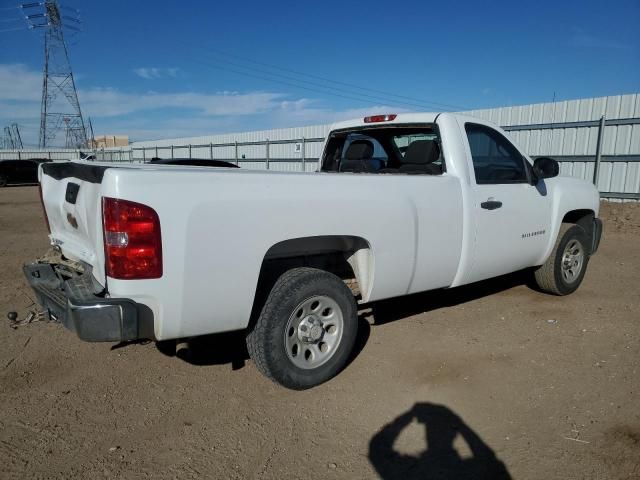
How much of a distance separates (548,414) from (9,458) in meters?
3.21

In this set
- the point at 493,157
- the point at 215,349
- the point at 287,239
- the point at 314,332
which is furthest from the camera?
the point at 493,157

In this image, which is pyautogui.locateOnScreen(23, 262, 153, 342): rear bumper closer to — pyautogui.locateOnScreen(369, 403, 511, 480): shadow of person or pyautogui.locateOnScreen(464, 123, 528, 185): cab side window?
pyautogui.locateOnScreen(369, 403, 511, 480): shadow of person

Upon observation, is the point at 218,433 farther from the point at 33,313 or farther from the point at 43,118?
the point at 43,118

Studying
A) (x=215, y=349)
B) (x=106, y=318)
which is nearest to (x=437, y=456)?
(x=106, y=318)

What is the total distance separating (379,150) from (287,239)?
2.82 metres

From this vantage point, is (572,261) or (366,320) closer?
(366,320)

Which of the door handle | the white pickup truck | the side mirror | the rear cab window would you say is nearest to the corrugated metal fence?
the rear cab window

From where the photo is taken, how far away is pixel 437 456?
266 cm

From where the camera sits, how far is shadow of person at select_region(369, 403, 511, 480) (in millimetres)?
2518

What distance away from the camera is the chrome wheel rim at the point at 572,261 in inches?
211

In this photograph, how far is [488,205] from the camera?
411 centimetres

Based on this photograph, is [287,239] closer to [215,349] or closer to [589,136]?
[215,349]

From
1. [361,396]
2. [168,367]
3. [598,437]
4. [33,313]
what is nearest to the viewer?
[598,437]

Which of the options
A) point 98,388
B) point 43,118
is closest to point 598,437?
point 98,388
